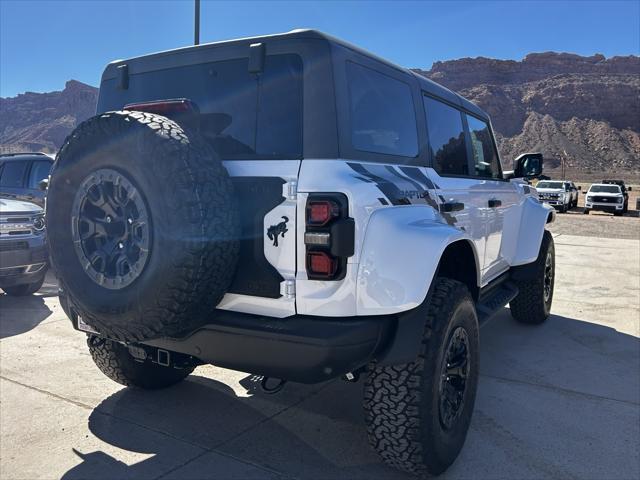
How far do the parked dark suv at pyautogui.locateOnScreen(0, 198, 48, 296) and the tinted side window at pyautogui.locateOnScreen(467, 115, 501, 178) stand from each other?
4706 mm

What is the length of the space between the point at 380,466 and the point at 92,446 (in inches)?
63.4

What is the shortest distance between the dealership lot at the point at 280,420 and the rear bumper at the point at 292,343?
756 mm

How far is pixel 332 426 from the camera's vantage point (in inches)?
130

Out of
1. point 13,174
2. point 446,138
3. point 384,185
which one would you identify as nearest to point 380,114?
point 384,185

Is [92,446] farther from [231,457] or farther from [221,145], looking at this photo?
[221,145]

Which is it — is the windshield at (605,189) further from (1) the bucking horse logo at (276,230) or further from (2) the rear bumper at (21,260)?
(1) the bucking horse logo at (276,230)

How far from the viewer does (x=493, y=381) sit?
405cm

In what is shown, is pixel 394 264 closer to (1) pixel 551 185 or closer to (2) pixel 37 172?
(2) pixel 37 172

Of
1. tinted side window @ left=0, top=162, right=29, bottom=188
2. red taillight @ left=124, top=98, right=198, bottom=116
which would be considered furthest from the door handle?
tinted side window @ left=0, top=162, right=29, bottom=188

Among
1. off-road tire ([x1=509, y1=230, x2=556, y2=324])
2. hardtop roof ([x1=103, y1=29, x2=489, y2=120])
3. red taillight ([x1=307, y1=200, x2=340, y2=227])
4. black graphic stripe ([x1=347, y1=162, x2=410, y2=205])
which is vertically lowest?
off-road tire ([x1=509, y1=230, x2=556, y2=324])

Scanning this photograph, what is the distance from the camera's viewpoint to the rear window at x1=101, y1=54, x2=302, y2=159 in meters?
2.48

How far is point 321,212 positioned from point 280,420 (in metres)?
1.70

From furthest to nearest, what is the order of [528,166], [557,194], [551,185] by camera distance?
[551,185]
[557,194]
[528,166]

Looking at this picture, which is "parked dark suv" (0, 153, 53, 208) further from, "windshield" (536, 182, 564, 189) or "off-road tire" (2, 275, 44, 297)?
"windshield" (536, 182, 564, 189)
